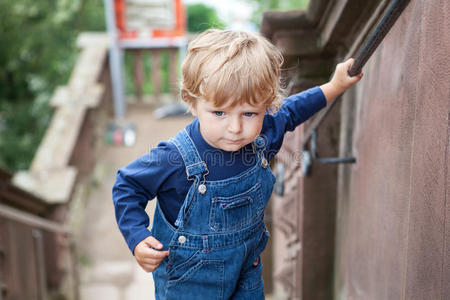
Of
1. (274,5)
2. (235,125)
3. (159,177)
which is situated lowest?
(159,177)

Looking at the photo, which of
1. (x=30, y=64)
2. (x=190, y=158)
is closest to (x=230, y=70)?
(x=190, y=158)

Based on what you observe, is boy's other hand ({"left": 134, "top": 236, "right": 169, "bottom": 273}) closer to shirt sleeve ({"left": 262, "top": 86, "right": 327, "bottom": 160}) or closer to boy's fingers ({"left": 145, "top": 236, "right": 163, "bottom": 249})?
boy's fingers ({"left": 145, "top": 236, "right": 163, "bottom": 249})

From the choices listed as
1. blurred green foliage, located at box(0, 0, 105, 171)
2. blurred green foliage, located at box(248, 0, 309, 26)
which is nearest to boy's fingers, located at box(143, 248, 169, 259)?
blurred green foliage, located at box(0, 0, 105, 171)

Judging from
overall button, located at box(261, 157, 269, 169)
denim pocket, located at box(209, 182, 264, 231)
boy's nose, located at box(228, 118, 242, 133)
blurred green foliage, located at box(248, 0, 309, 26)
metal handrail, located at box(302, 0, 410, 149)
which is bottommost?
denim pocket, located at box(209, 182, 264, 231)

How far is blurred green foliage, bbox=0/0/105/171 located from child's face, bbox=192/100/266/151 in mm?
7221

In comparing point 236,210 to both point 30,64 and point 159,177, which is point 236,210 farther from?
point 30,64

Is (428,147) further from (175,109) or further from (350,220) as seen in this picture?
(175,109)

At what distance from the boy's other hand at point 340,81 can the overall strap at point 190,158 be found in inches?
19.7

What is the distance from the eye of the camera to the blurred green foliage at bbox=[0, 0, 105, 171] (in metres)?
7.88

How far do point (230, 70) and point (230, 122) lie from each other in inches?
5.5

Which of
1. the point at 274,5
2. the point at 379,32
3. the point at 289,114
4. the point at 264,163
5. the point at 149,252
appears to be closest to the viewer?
the point at 379,32

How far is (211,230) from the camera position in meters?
1.41

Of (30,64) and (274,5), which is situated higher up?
(274,5)

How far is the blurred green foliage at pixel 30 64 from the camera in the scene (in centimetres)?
788
